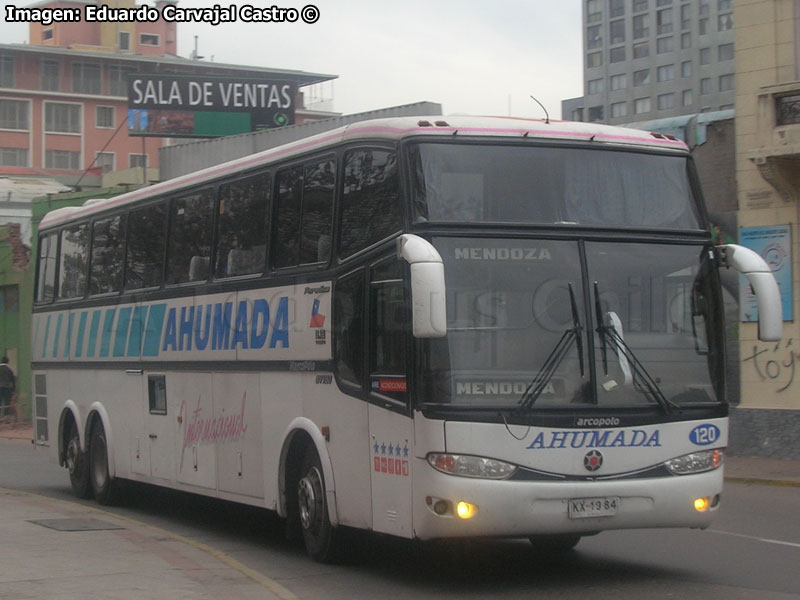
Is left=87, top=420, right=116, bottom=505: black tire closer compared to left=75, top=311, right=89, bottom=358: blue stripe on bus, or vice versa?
left=87, top=420, right=116, bottom=505: black tire

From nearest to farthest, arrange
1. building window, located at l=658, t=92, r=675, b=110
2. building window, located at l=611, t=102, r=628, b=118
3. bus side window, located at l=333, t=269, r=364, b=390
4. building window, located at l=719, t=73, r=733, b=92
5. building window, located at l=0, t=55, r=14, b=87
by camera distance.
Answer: bus side window, located at l=333, t=269, r=364, b=390 < building window, located at l=0, t=55, r=14, b=87 < building window, located at l=719, t=73, r=733, b=92 < building window, located at l=658, t=92, r=675, b=110 < building window, located at l=611, t=102, r=628, b=118

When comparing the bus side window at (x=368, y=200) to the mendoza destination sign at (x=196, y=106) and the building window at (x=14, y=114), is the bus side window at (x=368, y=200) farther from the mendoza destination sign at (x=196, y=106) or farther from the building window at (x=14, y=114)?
the building window at (x=14, y=114)

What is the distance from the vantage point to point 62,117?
102750 mm

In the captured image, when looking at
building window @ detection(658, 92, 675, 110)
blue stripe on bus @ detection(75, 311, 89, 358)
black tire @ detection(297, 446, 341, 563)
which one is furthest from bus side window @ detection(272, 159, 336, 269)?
building window @ detection(658, 92, 675, 110)

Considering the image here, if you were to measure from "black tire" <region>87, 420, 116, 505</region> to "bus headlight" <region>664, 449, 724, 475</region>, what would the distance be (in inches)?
337

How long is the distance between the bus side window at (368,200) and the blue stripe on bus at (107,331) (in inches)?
234

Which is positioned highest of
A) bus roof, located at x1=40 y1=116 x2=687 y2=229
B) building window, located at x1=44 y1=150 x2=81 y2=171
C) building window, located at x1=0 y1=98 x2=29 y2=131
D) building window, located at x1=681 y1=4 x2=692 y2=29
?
building window, located at x1=681 y1=4 x2=692 y2=29

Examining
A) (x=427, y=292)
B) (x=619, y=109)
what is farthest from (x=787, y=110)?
(x=619, y=109)

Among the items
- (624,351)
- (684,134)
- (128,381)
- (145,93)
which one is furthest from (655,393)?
(145,93)

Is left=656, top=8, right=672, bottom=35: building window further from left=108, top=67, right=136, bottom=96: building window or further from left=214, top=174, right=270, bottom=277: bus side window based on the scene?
left=214, top=174, right=270, bottom=277: bus side window

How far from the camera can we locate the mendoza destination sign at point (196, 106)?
4534 cm

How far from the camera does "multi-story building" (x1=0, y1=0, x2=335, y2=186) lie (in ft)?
327

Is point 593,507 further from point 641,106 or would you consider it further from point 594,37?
point 594,37

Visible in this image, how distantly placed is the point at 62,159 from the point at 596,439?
96.5 metres
